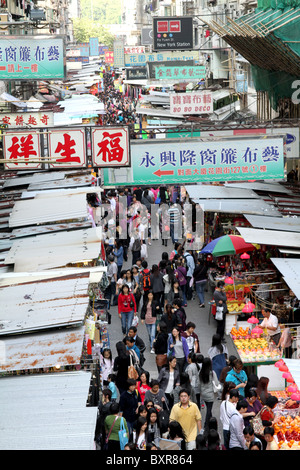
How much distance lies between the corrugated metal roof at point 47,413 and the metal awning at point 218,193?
34.2 feet

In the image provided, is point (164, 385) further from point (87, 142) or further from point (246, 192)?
point (246, 192)

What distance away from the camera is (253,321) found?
12.3 m

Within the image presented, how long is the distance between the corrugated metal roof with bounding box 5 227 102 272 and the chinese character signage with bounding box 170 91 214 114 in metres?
11.6

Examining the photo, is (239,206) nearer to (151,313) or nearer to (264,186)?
(264,186)

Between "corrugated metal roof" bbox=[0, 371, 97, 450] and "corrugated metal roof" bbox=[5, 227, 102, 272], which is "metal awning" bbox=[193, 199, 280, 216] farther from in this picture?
"corrugated metal roof" bbox=[0, 371, 97, 450]

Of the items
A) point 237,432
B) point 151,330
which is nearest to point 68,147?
point 151,330

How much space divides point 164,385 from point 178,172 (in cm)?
527

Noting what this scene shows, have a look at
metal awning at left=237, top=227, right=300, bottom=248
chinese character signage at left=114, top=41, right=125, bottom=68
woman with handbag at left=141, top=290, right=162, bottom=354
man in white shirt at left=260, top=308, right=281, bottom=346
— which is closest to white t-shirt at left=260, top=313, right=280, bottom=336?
man in white shirt at left=260, top=308, right=281, bottom=346

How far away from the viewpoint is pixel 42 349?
7.61m

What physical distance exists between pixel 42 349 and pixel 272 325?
5.34m

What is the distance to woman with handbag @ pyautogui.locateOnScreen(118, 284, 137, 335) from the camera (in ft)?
43.2

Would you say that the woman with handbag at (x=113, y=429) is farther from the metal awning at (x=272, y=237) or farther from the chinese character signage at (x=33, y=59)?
the chinese character signage at (x=33, y=59)
